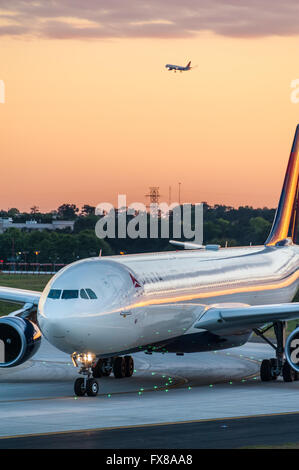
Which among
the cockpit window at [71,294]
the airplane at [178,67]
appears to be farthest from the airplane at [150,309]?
the airplane at [178,67]

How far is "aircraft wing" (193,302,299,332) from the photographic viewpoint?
4066cm

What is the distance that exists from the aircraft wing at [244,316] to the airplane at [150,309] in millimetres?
39

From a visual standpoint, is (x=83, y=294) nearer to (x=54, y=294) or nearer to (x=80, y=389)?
(x=54, y=294)

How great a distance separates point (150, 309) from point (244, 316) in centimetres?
451

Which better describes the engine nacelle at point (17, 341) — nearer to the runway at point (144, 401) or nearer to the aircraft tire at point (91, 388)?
the runway at point (144, 401)

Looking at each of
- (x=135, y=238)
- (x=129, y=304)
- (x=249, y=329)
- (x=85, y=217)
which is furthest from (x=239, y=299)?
(x=85, y=217)

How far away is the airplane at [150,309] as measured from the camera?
35688 mm

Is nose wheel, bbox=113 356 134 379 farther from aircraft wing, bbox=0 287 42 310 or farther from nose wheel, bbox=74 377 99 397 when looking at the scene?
nose wheel, bbox=74 377 99 397

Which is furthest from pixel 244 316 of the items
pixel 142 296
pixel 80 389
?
pixel 80 389

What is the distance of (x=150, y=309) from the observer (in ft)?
125

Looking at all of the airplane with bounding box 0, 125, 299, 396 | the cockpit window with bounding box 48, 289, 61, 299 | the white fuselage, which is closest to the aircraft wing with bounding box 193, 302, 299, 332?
the airplane with bounding box 0, 125, 299, 396

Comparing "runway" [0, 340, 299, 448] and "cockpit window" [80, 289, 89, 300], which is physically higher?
"cockpit window" [80, 289, 89, 300]

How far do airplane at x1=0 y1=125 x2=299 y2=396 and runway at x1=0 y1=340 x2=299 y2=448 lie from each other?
1.36 metres
